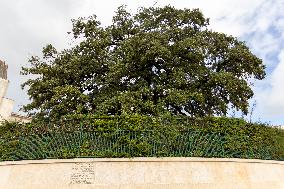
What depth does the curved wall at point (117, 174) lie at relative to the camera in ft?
56.2

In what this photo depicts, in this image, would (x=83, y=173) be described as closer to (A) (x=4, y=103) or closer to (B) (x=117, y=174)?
(B) (x=117, y=174)

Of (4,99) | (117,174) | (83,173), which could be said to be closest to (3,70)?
(4,99)

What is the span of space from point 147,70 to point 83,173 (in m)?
10.6

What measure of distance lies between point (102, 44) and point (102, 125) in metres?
9.16

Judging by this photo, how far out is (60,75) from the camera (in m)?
26.6

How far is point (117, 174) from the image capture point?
17328 millimetres

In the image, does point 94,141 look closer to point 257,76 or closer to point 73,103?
point 73,103

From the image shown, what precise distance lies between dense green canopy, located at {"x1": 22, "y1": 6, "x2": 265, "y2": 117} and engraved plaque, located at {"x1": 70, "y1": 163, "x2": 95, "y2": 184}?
5.85 m

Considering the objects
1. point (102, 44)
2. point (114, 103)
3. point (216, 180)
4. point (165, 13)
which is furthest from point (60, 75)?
point (216, 180)

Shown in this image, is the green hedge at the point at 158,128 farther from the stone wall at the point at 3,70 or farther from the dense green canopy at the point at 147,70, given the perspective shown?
the stone wall at the point at 3,70

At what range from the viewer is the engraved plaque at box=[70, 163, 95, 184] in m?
17.1

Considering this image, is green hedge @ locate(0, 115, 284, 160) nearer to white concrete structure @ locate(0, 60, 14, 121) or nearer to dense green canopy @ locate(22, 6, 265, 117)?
dense green canopy @ locate(22, 6, 265, 117)

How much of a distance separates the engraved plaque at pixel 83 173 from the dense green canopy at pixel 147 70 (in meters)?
5.85


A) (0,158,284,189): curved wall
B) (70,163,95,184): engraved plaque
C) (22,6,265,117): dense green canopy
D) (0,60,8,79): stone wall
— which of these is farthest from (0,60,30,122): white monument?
(70,163,95,184): engraved plaque
